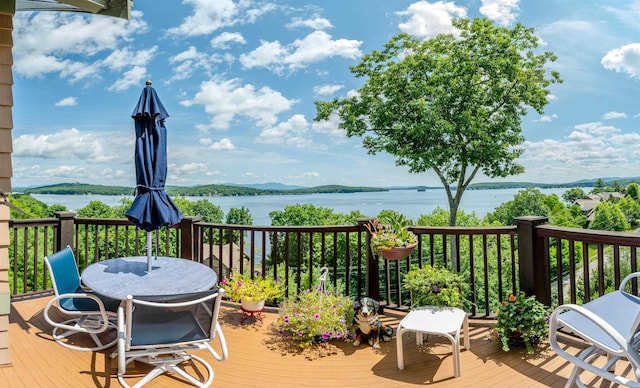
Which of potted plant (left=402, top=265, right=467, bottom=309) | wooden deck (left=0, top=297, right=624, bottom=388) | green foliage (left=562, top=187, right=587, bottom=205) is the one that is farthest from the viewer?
green foliage (left=562, top=187, right=587, bottom=205)

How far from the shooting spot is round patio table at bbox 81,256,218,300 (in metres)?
2.88

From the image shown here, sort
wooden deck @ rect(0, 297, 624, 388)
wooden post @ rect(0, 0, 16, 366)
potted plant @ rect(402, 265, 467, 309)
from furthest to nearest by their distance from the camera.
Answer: potted plant @ rect(402, 265, 467, 309) → wooden post @ rect(0, 0, 16, 366) → wooden deck @ rect(0, 297, 624, 388)

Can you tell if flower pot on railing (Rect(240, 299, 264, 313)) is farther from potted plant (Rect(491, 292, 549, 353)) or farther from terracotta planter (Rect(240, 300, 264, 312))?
potted plant (Rect(491, 292, 549, 353))

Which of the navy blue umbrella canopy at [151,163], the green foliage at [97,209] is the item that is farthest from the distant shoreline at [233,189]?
the navy blue umbrella canopy at [151,163]

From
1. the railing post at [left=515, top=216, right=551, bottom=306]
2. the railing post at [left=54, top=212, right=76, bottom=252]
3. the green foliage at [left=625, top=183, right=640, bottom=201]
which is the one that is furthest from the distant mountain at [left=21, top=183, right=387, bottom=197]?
the green foliage at [left=625, top=183, right=640, bottom=201]

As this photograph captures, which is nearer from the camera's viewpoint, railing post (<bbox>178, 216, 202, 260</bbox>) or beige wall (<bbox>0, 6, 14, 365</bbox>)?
beige wall (<bbox>0, 6, 14, 365</bbox>)

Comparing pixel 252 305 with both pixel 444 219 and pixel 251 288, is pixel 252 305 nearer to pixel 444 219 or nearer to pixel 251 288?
pixel 251 288

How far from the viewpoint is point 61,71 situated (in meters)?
18.5

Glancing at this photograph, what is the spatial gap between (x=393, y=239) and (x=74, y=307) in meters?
2.86

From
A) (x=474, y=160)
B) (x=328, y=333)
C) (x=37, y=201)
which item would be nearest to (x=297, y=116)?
(x=474, y=160)

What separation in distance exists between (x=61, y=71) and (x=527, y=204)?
35.0 meters

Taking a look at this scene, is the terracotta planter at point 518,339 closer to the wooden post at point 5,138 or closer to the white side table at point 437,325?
the white side table at point 437,325

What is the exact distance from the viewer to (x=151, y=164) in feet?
10.8

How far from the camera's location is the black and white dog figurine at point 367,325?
3365mm
